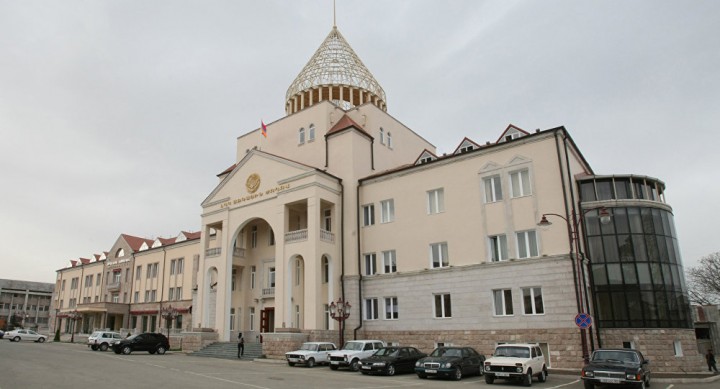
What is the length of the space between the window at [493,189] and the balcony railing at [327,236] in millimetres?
10579

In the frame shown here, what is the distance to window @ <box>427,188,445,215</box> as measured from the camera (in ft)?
97.1

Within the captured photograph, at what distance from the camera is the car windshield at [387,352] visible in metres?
22.9

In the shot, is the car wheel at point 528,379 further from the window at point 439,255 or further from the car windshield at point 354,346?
the window at point 439,255

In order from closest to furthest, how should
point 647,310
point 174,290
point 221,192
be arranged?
point 647,310 → point 221,192 → point 174,290

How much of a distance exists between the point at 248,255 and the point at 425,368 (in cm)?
2181

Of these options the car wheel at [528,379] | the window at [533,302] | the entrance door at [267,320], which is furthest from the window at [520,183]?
the entrance door at [267,320]

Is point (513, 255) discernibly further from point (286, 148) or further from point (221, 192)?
point (221, 192)

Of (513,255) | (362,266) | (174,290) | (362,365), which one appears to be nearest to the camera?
(362,365)

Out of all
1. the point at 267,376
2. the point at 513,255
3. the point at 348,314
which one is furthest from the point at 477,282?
the point at 267,376

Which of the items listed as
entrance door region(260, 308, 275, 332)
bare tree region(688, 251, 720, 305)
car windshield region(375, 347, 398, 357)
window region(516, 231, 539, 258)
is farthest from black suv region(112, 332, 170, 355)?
bare tree region(688, 251, 720, 305)

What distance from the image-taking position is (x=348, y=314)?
28.7 meters

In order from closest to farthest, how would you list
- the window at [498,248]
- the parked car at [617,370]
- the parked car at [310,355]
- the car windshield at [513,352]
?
the parked car at [617,370]
the car windshield at [513,352]
the parked car at [310,355]
the window at [498,248]

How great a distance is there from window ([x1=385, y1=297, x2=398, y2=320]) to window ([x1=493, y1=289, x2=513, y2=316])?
653 centimetres

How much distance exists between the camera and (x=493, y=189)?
2747 centimetres
